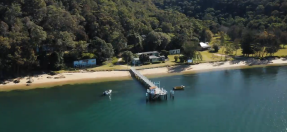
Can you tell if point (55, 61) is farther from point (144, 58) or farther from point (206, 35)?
point (206, 35)

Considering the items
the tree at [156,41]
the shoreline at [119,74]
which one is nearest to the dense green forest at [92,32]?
the tree at [156,41]

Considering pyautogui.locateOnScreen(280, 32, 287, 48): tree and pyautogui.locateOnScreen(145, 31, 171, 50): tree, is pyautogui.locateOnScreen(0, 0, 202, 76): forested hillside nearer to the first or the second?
pyautogui.locateOnScreen(145, 31, 171, 50): tree

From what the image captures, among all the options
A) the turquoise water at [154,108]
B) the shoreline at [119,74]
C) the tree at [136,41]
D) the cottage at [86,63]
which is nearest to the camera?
the turquoise water at [154,108]

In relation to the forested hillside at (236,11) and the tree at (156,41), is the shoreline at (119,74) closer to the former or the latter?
the tree at (156,41)

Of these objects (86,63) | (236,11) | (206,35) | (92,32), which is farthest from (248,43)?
(236,11)

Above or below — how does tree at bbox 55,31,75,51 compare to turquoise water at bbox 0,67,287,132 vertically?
above

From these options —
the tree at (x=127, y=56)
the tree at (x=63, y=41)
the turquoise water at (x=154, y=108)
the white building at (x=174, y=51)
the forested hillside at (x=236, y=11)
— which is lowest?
the turquoise water at (x=154, y=108)

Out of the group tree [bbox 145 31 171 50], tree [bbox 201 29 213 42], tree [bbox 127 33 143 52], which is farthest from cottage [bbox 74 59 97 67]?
tree [bbox 201 29 213 42]
